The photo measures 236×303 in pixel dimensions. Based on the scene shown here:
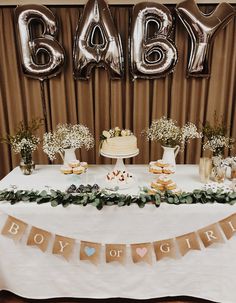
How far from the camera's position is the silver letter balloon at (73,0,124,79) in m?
1.92

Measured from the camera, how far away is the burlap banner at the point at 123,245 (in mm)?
1521

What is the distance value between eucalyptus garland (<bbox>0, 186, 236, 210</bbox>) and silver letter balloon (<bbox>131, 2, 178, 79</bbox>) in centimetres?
98

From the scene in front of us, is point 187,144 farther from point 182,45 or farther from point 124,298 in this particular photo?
point 124,298

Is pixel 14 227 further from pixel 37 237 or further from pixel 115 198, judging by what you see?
pixel 115 198

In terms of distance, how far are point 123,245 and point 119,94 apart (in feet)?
4.00

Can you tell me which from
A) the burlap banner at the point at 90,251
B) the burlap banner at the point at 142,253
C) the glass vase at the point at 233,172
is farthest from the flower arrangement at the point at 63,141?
the glass vase at the point at 233,172

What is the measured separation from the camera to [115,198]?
153 cm

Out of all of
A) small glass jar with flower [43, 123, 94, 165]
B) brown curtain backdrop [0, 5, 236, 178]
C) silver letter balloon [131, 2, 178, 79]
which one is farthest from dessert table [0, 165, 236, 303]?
silver letter balloon [131, 2, 178, 79]

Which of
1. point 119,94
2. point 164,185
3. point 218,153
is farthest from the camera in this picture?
point 119,94

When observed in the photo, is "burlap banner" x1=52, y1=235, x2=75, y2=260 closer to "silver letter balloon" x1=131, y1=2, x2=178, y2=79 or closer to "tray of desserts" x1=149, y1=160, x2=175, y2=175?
"tray of desserts" x1=149, y1=160, x2=175, y2=175

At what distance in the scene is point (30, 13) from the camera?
194 cm

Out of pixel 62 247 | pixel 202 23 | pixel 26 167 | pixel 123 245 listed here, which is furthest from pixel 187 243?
pixel 202 23

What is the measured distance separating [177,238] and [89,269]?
0.57 m

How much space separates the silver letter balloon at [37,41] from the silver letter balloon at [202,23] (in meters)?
0.94
